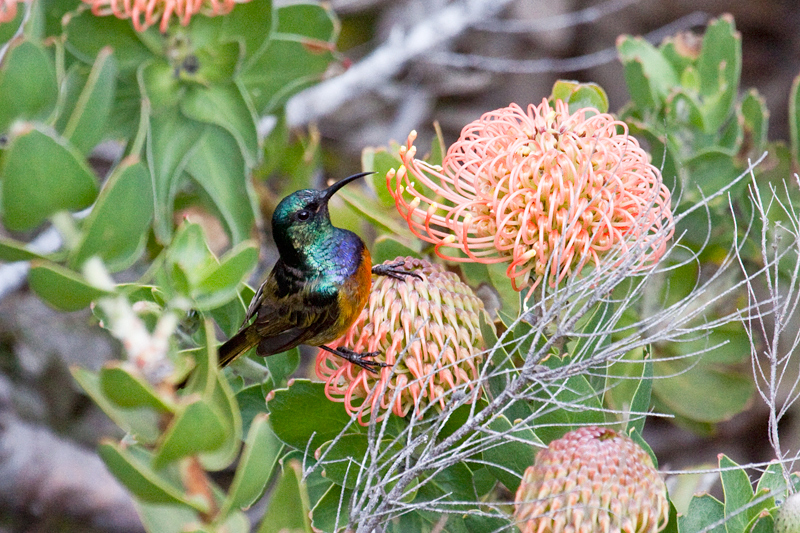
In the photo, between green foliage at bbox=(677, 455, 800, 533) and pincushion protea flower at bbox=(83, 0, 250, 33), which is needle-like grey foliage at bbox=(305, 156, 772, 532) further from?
pincushion protea flower at bbox=(83, 0, 250, 33)

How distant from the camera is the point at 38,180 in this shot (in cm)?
68

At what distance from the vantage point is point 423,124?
3061mm

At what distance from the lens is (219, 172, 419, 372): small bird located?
1110mm

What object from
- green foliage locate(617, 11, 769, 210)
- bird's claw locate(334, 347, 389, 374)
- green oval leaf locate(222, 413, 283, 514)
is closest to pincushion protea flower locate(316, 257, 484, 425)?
bird's claw locate(334, 347, 389, 374)

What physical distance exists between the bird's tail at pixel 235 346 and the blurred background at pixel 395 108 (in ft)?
2.02

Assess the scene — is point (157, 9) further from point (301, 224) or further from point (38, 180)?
point (38, 180)

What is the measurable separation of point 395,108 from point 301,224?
1829 millimetres

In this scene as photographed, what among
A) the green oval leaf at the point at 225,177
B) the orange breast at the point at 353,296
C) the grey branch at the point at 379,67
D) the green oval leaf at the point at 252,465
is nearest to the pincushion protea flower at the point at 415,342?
the orange breast at the point at 353,296

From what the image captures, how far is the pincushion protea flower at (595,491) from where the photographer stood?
2.43ft

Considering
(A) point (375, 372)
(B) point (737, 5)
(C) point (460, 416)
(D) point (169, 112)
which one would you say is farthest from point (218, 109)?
(B) point (737, 5)

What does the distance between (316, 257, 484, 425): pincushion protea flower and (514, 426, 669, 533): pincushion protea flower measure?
18cm

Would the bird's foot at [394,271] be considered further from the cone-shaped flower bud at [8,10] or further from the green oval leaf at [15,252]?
the cone-shaped flower bud at [8,10]

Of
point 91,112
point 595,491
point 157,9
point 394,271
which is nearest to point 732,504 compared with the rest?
point 595,491

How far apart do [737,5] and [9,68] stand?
2.89 meters
